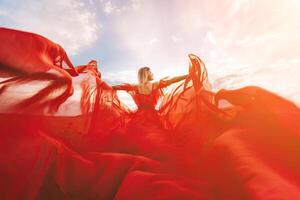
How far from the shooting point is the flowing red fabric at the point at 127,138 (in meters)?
1.60

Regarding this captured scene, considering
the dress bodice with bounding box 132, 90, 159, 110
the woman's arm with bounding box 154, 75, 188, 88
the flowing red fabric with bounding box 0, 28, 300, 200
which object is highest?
the woman's arm with bounding box 154, 75, 188, 88

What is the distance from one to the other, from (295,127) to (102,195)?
141 cm

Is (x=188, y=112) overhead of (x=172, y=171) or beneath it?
overhead

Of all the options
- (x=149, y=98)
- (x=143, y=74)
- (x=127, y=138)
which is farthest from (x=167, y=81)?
(x=127, y=138)

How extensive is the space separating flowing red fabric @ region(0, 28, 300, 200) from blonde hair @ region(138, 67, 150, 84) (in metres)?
1.04

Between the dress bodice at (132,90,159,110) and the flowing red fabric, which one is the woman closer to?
the dress bodice at (132,90,159,110)

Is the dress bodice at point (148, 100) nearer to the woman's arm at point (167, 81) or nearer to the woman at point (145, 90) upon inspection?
the woman at point (145, 90)

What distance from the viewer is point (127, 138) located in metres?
2.66

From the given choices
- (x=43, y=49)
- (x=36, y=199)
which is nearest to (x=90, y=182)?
(x=36, y=199)

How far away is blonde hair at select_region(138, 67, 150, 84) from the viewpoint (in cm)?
432

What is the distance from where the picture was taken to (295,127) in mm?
1943

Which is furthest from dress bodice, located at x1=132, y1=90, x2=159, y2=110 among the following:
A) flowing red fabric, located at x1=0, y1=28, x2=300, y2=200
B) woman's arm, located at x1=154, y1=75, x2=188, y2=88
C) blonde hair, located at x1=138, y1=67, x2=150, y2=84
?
flowing red fabric, located at x1=0, y1=28, x2=300, y2=200

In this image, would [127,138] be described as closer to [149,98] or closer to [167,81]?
[167,81]

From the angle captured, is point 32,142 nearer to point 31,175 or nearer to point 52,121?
point 31,175
